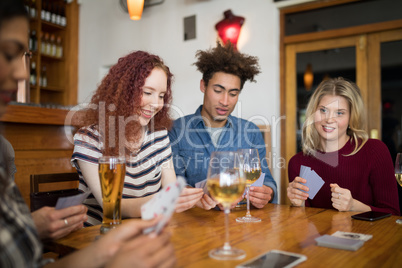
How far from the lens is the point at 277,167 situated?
11.4 feet

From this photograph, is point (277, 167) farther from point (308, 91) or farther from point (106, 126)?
point (106, 126)

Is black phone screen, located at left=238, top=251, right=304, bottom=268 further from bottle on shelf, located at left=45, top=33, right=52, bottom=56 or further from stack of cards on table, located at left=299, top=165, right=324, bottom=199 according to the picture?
bottle on shelf, located at left=45, top=33, right=52, bottom=56

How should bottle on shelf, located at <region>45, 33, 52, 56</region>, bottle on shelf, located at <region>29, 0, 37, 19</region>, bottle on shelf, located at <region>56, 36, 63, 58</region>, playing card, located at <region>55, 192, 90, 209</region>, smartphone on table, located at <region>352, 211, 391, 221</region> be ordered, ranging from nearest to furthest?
playing card, located at <region>55, 192, 90, 209</region> < smartphone on table, located at <region>352, 211, 391, 221</region> < bottle on shelf, located at <region>29, 0, 37, 19</region> < bottle on shelf, located at <region>45, 33, 52, 56</region> < bottle on shelf, located at <region>56, 36, 63, 58</region>

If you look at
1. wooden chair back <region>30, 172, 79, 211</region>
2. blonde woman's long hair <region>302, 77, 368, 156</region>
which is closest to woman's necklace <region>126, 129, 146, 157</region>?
wooden chair back <region>30, 172, 79, 211</region>

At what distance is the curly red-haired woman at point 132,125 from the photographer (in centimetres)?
148

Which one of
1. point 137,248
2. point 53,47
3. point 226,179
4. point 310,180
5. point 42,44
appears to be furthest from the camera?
point 53,47

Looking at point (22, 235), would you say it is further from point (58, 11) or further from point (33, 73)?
point (58, 11)

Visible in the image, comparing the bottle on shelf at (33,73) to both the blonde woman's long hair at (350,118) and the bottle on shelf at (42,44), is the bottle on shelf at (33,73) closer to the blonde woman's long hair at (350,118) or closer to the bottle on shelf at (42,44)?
the bottle on shelf at (42,44)

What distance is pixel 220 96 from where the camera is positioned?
2.32 m

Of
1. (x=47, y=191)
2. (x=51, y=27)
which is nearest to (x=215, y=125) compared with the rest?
(x=47, y=191)

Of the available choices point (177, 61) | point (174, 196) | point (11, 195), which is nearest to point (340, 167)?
point (174, 196)

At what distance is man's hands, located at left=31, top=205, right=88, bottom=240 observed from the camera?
0.92 metres

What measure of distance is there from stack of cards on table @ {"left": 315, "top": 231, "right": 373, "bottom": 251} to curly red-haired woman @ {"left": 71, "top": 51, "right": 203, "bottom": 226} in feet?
2.59

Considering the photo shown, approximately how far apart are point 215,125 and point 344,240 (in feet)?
5.26
